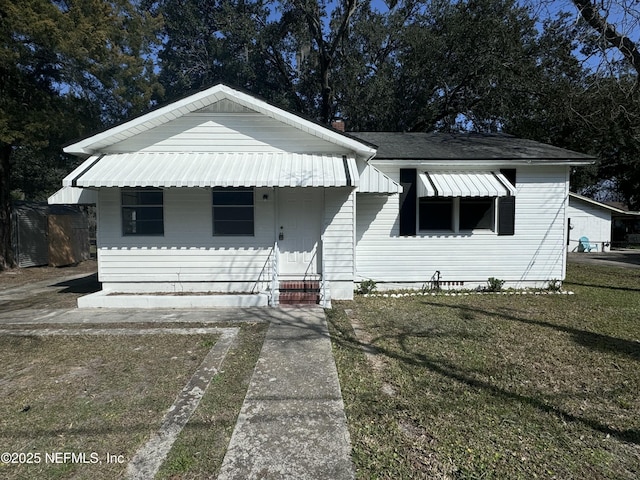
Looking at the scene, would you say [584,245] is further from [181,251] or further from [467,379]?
[181,251]

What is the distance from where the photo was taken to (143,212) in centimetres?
796

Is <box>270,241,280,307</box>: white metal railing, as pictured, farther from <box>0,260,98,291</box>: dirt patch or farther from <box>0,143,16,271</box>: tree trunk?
<box>0,143,16,271</box>: tree trunk

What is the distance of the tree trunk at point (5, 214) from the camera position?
13.0 meters

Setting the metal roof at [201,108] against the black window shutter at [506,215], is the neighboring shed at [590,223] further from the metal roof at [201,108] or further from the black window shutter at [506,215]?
the metal roof at [201,108]

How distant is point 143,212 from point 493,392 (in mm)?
7588

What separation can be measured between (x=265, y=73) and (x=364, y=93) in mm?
7460

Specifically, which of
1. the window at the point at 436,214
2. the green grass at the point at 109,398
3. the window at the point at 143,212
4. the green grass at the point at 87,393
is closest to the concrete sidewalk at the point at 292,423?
the green grass at the point at 109,398

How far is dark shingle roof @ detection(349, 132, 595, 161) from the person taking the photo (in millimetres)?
8781

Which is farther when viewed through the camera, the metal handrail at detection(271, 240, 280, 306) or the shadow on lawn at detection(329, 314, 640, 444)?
the metal handrail at detection(271, 240, 280, 306)

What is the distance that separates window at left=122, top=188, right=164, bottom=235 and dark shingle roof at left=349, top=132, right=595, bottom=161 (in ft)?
17.8

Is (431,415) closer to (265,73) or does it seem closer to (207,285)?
(207,285)

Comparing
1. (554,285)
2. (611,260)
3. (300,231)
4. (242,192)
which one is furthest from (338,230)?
(611,260)

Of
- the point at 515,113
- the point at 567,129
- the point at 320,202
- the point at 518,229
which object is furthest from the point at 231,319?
the point at 567,129

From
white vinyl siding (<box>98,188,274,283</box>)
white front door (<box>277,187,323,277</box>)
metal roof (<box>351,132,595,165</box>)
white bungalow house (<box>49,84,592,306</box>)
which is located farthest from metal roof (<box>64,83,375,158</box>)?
metal roof (<box>351,132,595,165</box>)
